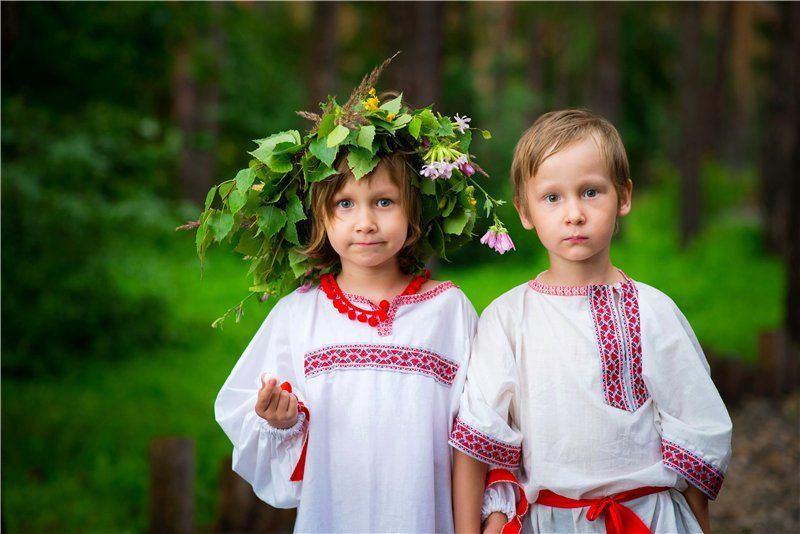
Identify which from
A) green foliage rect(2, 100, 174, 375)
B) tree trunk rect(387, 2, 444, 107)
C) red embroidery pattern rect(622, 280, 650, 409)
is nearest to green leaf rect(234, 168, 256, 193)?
red embroidery pattern rect(622, 280, 650, 409)

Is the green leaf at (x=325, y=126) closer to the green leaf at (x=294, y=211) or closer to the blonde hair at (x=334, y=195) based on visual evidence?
the blonde hair at (x=334, y=195)

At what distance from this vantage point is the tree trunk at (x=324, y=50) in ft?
43.9

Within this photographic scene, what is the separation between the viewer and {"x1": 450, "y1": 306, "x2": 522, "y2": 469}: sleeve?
2.38m

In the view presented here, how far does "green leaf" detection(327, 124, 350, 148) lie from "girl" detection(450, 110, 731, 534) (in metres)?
0.50

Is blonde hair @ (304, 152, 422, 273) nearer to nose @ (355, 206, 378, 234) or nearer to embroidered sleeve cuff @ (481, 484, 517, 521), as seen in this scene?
nose @ (355, 206, 378, 234)

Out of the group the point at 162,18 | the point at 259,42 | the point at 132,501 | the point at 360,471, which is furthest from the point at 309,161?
the point at 259,42

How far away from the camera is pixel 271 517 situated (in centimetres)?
481

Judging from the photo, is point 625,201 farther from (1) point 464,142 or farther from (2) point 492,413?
(2) point 492,413

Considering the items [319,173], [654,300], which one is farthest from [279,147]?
[654,300]

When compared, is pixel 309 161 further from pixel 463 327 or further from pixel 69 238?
pixel 69 238

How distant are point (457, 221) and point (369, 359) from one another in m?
0.50

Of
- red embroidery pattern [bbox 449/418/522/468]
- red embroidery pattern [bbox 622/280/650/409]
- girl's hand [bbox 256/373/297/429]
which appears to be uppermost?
red embroidery pattern [bbox 622/280/650/409]

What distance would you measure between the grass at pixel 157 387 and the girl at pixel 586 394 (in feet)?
8.83

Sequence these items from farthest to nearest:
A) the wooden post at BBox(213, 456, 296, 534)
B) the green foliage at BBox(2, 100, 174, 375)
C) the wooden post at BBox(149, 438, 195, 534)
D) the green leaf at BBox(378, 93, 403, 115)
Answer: the green foliage at BBox(2, 100, 174, 375) < the wooden post at BBox(213, 456, 296, 534) < the wooden post at BBox(149, 438, 195, 534) < the green leaf at BBox(378, 93, 403, 115)
